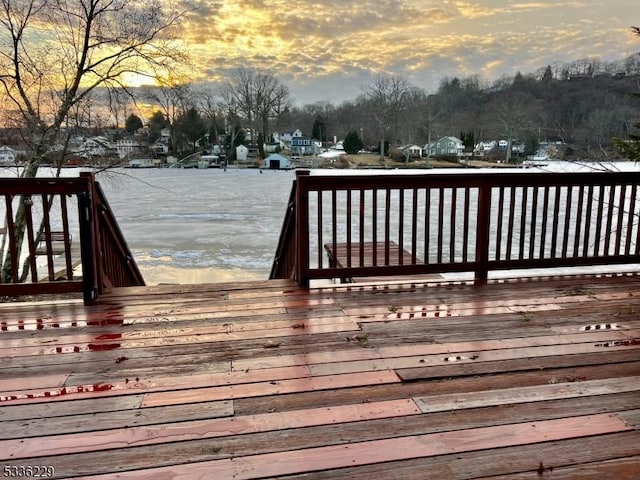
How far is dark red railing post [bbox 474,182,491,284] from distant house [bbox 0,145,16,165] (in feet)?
30.8

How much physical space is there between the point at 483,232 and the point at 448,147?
41.5 metres

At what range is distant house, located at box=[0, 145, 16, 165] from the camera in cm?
887

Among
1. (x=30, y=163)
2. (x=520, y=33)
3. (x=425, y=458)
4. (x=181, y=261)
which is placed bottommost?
(x=181, y=261)

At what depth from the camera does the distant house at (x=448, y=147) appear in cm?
3953

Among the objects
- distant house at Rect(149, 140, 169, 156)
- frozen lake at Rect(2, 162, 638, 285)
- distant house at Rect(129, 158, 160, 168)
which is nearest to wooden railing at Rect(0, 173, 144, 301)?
frozen lake at Rect(2, 162, 638, 285)

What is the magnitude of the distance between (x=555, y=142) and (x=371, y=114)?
3960cm

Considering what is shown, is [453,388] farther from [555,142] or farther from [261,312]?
[555,142]

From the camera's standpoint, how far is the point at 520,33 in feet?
70.9

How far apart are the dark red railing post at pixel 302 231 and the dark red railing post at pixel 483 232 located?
141 cm

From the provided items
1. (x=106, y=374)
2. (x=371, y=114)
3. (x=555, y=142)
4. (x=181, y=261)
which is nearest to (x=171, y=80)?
(x=181, y=261)

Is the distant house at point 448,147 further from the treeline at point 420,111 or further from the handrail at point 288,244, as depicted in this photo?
the handrail at point 288,244

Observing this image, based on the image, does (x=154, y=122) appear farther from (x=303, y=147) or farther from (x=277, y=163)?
(x=303, y=147)

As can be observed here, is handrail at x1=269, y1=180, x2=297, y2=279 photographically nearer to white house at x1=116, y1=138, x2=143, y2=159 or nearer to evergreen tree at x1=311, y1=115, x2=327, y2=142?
white house at x1=116, y1=138, x2=143, y2=159

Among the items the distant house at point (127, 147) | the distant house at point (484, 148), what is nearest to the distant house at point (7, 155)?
the distant house at point (127, 147)
